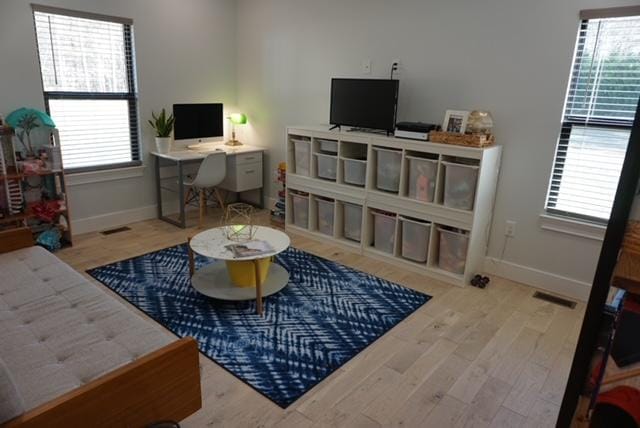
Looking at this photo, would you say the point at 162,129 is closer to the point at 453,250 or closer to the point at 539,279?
the point at 453,250

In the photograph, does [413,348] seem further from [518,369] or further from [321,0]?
[321,0]

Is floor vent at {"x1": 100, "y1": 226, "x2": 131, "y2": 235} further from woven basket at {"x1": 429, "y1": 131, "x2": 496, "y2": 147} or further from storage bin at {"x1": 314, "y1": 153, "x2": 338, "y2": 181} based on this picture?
woven basket at {"x1": 429, "y1": 131, "x2": 496, "y2": 147}

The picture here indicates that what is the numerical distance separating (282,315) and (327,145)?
5.74 ft

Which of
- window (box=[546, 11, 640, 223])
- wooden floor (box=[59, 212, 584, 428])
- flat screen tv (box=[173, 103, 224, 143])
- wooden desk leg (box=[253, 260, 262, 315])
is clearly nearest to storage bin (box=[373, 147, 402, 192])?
wooden floor (box=[59, 212, 584, 428])

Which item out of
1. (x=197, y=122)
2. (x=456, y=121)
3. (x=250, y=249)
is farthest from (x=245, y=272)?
(x=197, y=122)

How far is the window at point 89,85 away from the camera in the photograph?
367 cm

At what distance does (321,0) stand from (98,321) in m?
3.50

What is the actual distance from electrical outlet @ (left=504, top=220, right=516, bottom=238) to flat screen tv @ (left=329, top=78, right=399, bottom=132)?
1191 millimetres

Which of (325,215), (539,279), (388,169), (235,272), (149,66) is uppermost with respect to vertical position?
(149,66)

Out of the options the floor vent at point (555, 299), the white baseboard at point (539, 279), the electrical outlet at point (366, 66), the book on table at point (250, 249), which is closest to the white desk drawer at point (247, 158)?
the electrical outlet at point (366, 66)

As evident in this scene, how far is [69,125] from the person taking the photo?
3891mm

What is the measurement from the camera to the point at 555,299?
10.4 ft

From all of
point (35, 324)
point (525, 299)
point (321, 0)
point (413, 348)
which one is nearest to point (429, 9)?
point (321, 0)

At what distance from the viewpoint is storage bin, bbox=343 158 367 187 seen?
373 centimetres
